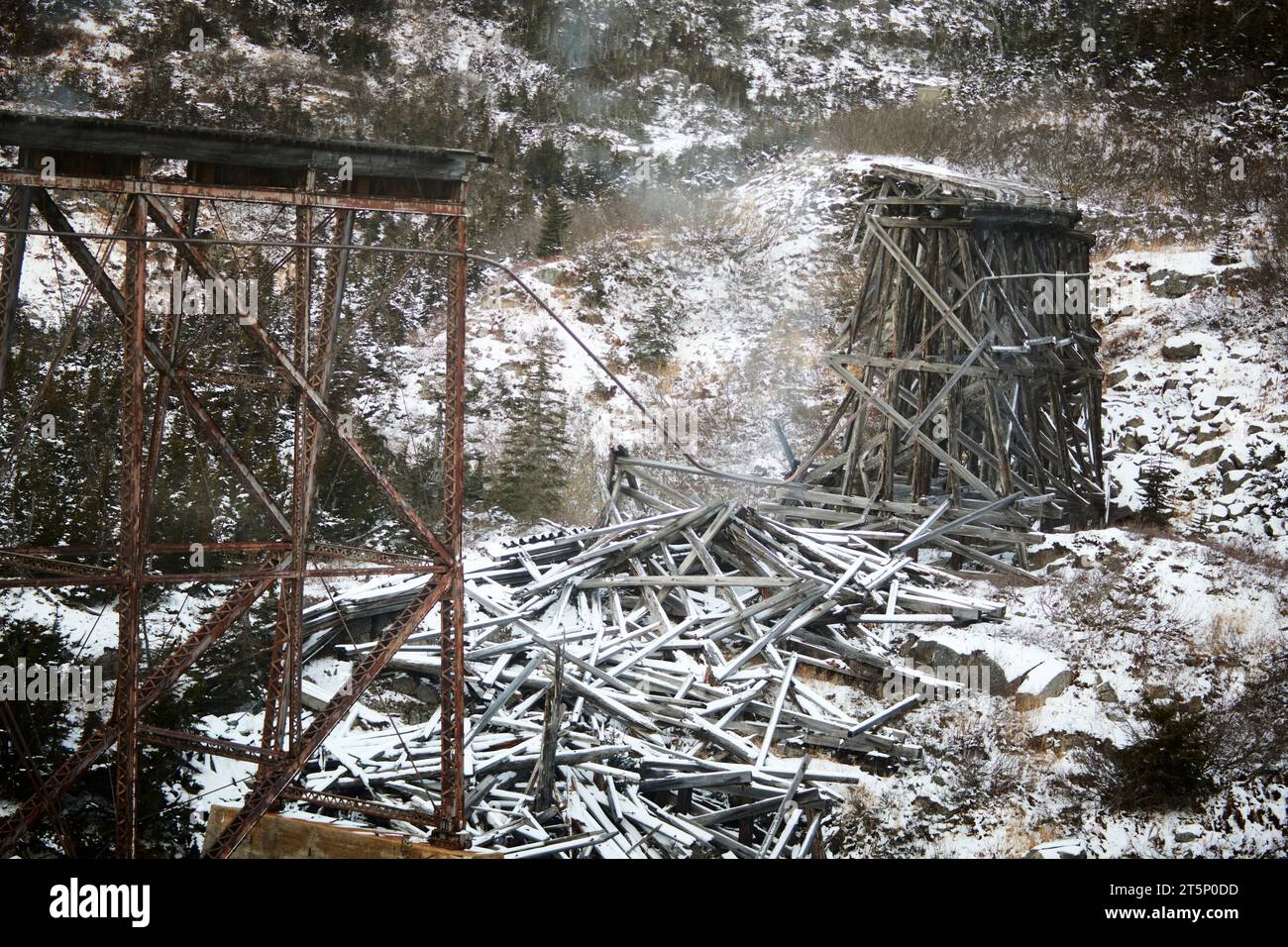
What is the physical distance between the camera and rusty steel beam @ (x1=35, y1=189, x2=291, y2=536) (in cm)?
694

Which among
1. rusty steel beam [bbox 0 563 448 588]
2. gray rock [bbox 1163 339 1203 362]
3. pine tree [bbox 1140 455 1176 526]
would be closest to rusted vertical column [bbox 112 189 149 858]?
rusty steel beam [bbox 0 563 448 588]

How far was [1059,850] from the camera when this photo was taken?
27.0ft

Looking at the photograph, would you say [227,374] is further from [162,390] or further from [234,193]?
[234,193]

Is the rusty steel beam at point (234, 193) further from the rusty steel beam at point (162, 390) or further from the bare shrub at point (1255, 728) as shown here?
the bare shrub at point (1255, 728)

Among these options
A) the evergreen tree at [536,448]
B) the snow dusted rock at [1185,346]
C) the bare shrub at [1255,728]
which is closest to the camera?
the bare shrub at [1255,728]

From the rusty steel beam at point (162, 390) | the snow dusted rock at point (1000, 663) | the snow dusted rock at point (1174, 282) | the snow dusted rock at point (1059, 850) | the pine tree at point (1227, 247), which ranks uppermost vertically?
the pine tree at point (1227, 247)

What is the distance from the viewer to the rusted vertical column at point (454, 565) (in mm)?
7371

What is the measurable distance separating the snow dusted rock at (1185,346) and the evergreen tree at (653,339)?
790 centimetres

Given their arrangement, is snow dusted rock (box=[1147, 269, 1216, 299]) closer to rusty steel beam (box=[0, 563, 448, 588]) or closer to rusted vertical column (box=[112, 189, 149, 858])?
rusty steel beam (box=[0, 563, 448, 588])

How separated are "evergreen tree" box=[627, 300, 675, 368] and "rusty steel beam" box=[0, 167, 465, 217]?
39.5ft

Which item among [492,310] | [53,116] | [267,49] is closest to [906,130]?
[492,310]

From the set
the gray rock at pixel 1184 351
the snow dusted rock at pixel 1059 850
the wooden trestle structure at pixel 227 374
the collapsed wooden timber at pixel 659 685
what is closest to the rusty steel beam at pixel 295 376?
the wooden trestle structure at pixel 227 374

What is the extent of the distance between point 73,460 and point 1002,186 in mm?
12254
